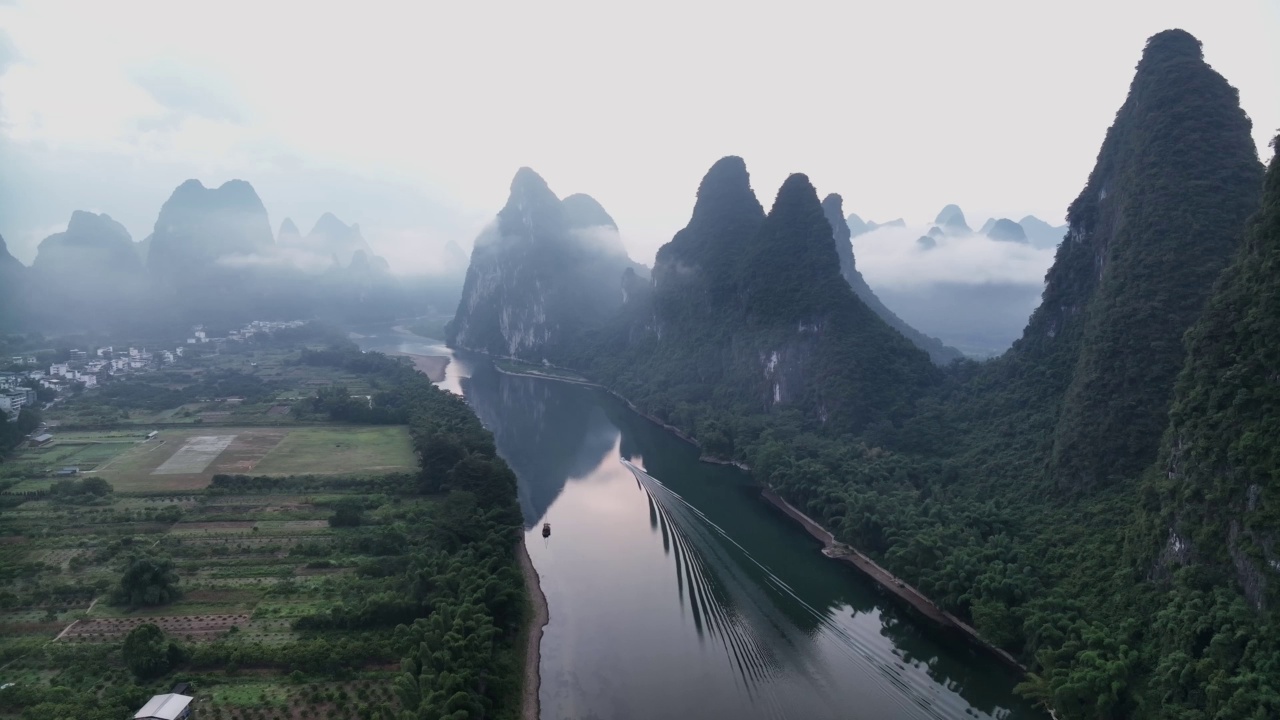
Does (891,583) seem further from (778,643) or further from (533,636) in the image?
(533,636)

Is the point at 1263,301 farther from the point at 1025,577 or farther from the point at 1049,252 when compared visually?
the point at 1049,252

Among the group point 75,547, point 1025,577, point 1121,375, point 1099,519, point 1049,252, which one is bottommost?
point 75,547

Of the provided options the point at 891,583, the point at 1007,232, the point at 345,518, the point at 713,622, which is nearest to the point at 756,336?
the point at 891,583

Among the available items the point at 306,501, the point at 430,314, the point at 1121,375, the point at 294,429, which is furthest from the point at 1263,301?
the point at 430,314

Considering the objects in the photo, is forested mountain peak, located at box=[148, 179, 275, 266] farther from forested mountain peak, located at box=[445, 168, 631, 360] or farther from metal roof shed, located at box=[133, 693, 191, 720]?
metal roof shed, located at box=[133, 693, 191, 720]

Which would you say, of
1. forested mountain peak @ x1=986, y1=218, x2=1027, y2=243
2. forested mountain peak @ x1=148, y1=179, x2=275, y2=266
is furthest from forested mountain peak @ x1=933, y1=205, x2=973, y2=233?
forested mountain peak @ x1=148, y1=179, x2=275, y2=266

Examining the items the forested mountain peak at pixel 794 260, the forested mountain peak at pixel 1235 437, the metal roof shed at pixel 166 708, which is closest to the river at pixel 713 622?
the forested mountain peak at pixel 1235 437
